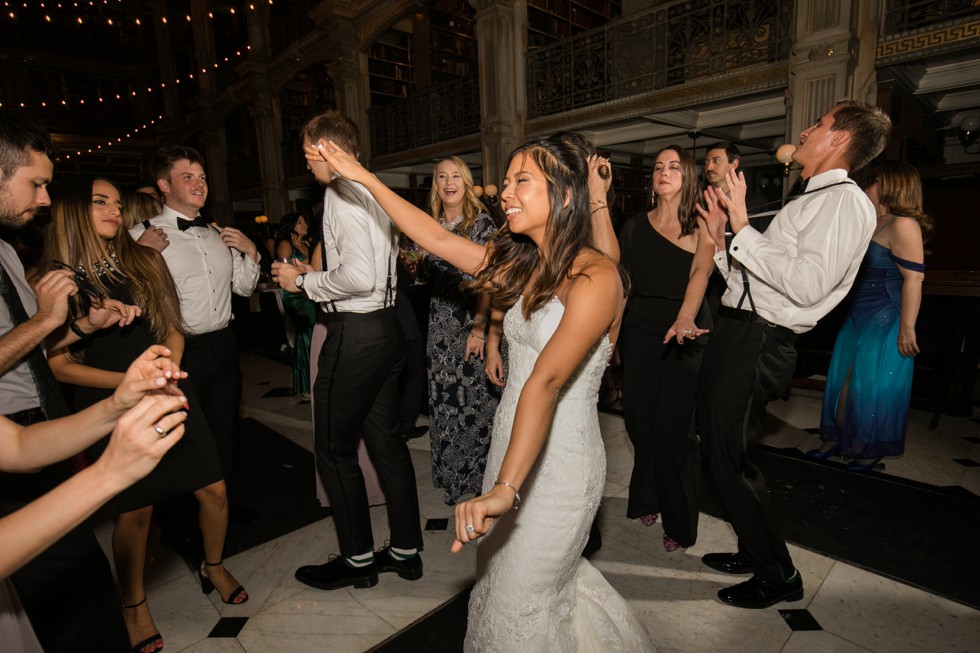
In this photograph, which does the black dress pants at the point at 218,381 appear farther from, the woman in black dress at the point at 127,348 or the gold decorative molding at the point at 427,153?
the gold decorative molding at the point at 427,153

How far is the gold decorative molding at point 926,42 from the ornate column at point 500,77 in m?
4.65

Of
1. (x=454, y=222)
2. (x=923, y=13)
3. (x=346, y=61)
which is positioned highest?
(x=346, y=61)

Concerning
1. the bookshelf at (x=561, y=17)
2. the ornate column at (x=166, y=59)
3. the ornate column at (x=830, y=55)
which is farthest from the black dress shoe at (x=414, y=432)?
the ornate column at (x=166, y=59)

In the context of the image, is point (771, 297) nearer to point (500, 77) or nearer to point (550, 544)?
point (550, 544)

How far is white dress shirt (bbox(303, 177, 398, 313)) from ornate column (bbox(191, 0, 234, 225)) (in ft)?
52.1

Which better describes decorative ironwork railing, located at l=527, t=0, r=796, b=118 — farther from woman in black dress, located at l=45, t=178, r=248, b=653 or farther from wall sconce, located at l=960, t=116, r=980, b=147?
woman in black dress, located at l=45, t=178, r=248, b=653

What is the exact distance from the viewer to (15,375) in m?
1.25

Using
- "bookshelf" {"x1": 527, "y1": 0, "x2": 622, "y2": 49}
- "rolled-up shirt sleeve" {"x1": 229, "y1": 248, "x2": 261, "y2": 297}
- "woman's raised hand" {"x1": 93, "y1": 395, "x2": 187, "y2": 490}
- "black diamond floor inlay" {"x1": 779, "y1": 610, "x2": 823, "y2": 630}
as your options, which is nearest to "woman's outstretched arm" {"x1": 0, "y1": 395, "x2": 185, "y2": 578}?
"woman's raised hand" {"x1": 93, "y1": 395, "x2": 187, "y2": 490}

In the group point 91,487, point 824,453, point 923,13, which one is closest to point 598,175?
point 91,487

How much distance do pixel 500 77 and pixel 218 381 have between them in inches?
280

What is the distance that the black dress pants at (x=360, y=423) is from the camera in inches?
79.4

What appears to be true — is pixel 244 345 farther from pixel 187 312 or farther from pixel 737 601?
pixel 737 601

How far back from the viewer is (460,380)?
2.89m

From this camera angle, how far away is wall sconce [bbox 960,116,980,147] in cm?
706
